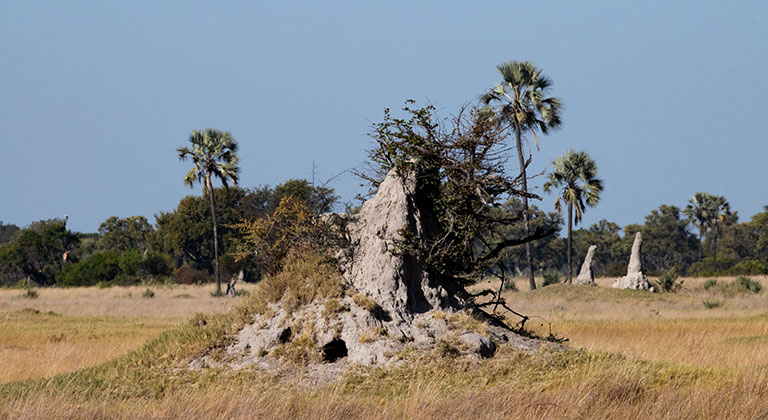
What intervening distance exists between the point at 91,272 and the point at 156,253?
27.3 ft

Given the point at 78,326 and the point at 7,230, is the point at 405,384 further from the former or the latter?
the point at 7,230

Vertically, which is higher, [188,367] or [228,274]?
[228,274]

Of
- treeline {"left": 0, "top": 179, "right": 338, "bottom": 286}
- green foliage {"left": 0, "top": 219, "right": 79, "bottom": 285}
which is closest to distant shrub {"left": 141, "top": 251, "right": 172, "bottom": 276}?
treeline {"left": 0, "top": 179, "right": 338, "bottom": 286}

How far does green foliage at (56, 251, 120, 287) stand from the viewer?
69.9 m

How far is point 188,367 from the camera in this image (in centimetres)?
1386

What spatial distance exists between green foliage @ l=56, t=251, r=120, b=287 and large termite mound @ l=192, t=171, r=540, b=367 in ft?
195

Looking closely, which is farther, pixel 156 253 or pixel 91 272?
→ pixel 156 253

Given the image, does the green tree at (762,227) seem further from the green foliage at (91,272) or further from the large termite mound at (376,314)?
the large termite mound at (376,314)

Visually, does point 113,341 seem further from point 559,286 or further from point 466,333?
point 559,286

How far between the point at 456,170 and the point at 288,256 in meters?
3.33

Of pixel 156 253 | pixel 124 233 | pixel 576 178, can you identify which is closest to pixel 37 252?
pixel 156 253

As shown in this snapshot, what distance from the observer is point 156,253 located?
78.2 metres

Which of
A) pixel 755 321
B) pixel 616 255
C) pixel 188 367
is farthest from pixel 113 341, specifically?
pixel 616 255

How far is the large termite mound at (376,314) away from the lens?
13094 millimetres
